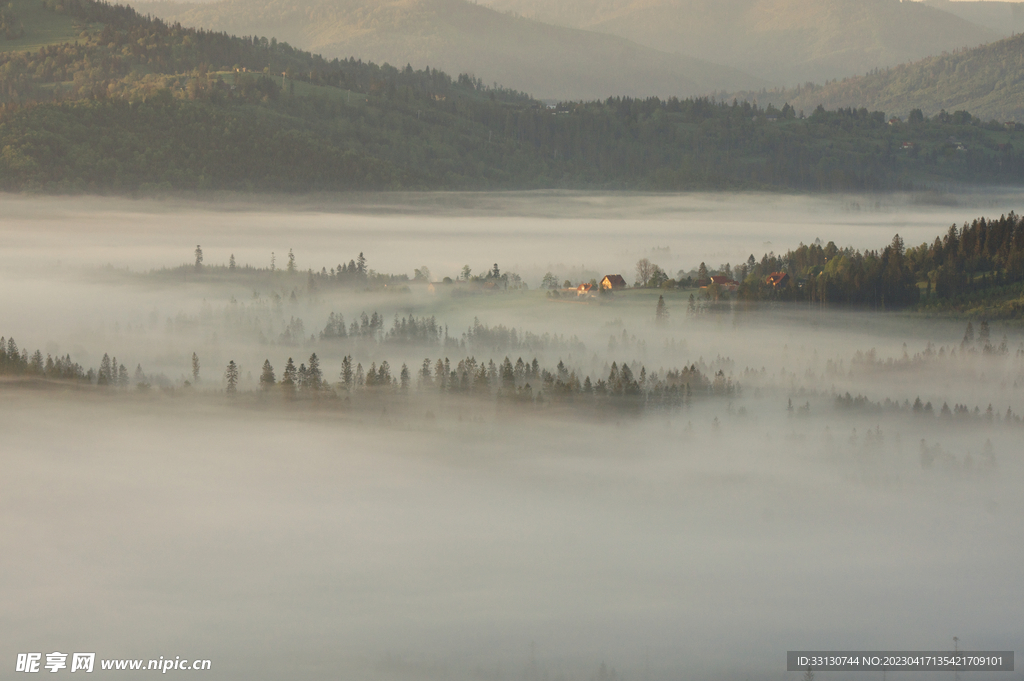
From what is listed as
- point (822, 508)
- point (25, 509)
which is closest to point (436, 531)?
point (822, 508)

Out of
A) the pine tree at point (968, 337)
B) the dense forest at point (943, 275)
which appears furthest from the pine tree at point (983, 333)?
the dense forest at point (943, 275)

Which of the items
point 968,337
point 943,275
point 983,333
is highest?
point 943,275

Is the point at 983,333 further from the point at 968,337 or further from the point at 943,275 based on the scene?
the point at 943,275

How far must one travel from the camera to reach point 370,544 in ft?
573

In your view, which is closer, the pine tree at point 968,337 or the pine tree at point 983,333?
the pine tree at point 968,337

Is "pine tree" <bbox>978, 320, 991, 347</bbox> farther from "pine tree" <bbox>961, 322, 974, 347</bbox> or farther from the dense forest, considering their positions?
the dense forest

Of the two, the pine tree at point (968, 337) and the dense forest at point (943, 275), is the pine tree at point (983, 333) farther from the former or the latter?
the dense forest at point (943, 275)

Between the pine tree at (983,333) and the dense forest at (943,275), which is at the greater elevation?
the dense forest at (943,275)

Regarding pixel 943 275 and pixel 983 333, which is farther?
pixel 943 275

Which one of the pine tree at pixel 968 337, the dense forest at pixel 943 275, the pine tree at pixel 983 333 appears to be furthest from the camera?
the pine tree at pixel 983 333

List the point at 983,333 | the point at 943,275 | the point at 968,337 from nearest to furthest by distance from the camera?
the point at 968,337 → the point at 983,333 → the point at 943,275

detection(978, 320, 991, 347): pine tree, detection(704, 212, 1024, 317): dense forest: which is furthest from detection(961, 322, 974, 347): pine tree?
detection(704, 212, 1024, 317): dense forest

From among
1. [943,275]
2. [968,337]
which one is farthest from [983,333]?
[943,275]

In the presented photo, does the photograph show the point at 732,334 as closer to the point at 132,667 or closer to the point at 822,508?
the point at 822,508
